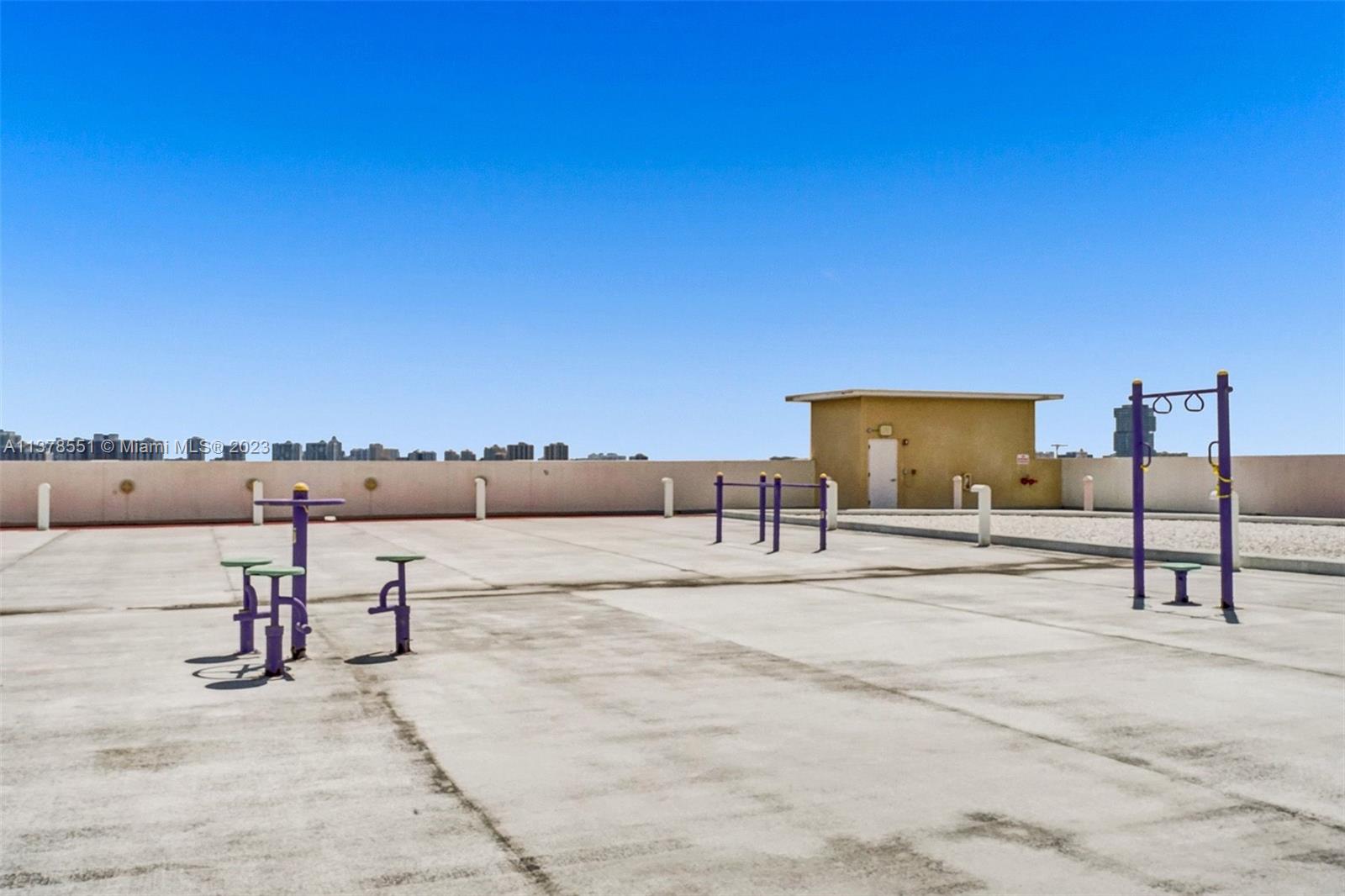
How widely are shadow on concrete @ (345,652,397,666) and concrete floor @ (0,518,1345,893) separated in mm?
40

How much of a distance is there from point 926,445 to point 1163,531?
12977mm

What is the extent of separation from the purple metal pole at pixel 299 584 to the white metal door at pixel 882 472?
26833mm

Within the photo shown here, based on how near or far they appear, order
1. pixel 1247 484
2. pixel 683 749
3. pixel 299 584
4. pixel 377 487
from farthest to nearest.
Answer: pixel 377 487 < pixel 1247 484 < pixel 299 584 < pixel 683 749

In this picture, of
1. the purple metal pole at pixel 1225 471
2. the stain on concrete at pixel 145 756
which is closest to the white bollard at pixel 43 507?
the stain on concrete at pixel 145 756

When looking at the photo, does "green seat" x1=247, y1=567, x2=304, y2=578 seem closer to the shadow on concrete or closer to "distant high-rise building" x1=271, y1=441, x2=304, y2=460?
the shadow on concrete

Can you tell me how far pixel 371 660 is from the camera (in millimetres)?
8703

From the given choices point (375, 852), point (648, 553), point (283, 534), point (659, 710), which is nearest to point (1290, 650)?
point (659, 710)

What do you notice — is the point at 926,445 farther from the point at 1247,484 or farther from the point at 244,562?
the point at 244,562

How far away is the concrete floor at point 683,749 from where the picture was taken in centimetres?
432

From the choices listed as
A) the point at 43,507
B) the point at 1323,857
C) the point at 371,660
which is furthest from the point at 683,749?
the point at 43,507

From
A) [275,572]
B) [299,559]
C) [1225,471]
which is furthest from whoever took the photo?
[1225,471]

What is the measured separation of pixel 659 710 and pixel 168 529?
903 inches

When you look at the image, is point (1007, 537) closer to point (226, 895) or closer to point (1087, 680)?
point (1087, 680)

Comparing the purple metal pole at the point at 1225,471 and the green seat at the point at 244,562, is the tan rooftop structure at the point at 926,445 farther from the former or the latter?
the green seat at the point at 244,562
